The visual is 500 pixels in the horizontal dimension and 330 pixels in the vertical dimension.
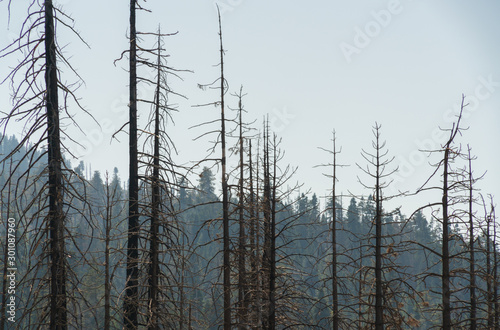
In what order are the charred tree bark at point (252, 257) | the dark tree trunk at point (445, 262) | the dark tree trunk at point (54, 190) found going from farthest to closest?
the charred tree bark at point (252, 257), the dark tree trunk at point (445, 262), the dark tree trunk at point (54, 190)

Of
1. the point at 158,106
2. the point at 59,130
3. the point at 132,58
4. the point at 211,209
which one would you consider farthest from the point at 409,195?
the point at 211,209

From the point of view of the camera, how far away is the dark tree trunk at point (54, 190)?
750cm

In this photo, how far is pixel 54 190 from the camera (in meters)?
7.73

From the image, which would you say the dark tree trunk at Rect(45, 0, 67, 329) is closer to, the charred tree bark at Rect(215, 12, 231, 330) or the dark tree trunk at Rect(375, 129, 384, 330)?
the charred tree bark at Rect(215, 12, 231, 330)

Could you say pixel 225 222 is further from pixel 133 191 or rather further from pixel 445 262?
pixel 445 262

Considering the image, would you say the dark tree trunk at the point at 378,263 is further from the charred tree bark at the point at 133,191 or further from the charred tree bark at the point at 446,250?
the charred tree bark at the point at 133,191

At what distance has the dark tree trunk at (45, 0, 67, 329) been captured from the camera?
7.50 metres

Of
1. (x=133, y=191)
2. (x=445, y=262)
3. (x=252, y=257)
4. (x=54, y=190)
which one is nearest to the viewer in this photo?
(x=54, y=190)

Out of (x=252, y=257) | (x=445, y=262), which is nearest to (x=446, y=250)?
(x=445, y=262)

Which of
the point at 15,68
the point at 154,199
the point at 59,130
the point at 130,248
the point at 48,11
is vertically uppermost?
the point at 48,11

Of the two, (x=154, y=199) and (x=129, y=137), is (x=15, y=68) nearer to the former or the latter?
(x=129, y=137)

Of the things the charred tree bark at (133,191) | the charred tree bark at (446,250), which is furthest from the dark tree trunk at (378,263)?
the charred tree bark at (133,191)

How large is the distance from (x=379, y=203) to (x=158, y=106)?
7.93 meters

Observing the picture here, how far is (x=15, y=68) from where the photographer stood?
25.2 feet
